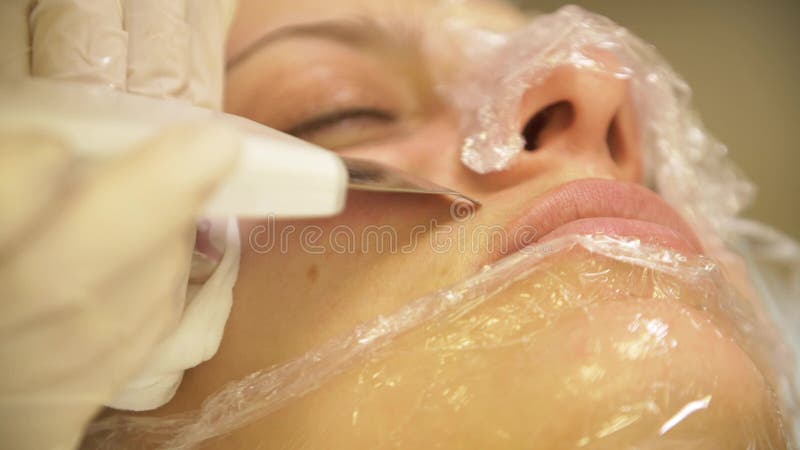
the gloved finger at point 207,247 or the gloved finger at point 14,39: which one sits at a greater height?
the gloved finger at point 14,39

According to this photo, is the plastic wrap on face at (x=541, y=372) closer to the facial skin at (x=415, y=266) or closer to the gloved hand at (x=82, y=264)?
the facial skin at (x=415, y=266)

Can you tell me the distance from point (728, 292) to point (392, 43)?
567 millimetres

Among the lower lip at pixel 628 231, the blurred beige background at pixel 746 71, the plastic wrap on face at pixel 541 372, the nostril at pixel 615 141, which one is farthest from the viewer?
the blurred beige background at pixel 746 71

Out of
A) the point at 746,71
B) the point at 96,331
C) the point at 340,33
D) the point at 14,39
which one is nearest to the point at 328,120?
the point at 340,33

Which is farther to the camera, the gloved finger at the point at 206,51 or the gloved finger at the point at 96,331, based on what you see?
the gloved finger at the point at 206,51

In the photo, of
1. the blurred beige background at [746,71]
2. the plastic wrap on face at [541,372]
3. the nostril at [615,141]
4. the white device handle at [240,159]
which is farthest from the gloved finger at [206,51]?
the blurred beige background at [746,71]

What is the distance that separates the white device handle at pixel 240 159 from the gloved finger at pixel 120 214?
0.01 metres

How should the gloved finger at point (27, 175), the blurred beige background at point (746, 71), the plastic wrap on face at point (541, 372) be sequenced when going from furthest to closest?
1. the blurred beige background at point (746, 71)
2. the plastic wrap on face at point (541, 372)
3. the gloved finger at point (27, 175)

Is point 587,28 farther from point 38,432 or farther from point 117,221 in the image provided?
point 38,432

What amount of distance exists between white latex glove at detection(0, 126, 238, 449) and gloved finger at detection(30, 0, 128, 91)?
0.26 metres

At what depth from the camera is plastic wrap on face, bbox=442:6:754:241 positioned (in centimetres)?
66

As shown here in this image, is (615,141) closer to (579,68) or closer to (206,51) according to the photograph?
(579,68)

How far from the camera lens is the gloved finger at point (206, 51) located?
0.62 metres

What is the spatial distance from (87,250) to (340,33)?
0.55m
